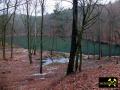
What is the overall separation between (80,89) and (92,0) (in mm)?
12312

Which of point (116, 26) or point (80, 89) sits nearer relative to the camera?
point (80, 89)

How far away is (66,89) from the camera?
14.3m

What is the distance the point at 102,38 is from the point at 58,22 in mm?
25483

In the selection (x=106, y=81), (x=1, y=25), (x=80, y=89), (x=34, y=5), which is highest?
(x=34, y=5)

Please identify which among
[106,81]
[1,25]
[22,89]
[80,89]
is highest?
[1,25]

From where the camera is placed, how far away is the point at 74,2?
19.4m

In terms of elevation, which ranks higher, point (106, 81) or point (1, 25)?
point (1, 25)

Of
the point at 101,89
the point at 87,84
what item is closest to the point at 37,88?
the point at 87,84

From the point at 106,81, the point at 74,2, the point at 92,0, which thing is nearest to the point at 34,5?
the point at 92,0

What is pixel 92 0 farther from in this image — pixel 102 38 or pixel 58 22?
pixel 102 38

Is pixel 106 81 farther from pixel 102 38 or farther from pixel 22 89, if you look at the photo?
pixel 102 38

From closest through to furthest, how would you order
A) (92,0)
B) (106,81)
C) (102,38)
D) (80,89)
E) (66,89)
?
(106,81) < (80,89) < (66,89) < (92,0) < (102,38)

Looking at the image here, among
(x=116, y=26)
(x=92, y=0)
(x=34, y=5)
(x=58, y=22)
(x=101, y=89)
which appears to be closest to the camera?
(x=101, y=89)

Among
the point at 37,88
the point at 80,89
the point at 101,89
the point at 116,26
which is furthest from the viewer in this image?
the point at 116,26
